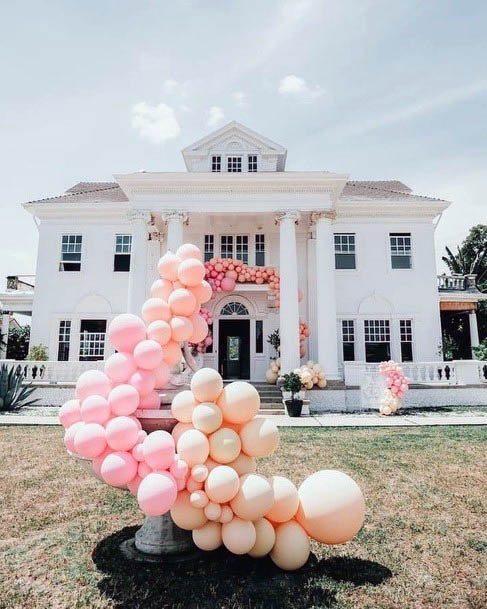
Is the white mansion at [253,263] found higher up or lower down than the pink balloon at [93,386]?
higher up

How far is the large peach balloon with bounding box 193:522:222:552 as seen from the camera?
3.54m

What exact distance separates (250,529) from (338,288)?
16.5 metres

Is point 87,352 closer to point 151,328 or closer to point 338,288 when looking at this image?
point 338,288

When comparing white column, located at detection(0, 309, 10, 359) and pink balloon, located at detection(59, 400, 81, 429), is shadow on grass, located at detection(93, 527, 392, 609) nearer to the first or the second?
pink balloon, located at detection(59, 400, 81, 429)

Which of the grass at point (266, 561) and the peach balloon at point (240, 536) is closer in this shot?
the grass at point (266, 561)

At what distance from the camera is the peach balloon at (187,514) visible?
11.5 feet

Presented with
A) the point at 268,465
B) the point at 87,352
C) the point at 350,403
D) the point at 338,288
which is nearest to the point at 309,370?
the point at 350,403

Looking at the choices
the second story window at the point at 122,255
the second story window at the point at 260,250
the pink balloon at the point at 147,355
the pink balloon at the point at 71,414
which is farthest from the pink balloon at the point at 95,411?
the second story window at the point at 122,255

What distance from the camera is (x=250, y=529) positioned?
3436 mm

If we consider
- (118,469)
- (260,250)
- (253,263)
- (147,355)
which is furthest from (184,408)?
(260,250)

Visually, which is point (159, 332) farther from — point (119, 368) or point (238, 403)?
point (238, 403)

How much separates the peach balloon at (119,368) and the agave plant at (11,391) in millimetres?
12359

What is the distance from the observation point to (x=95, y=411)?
3.64m

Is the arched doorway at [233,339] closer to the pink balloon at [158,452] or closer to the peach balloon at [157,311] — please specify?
the peach balloon at [157,311]
